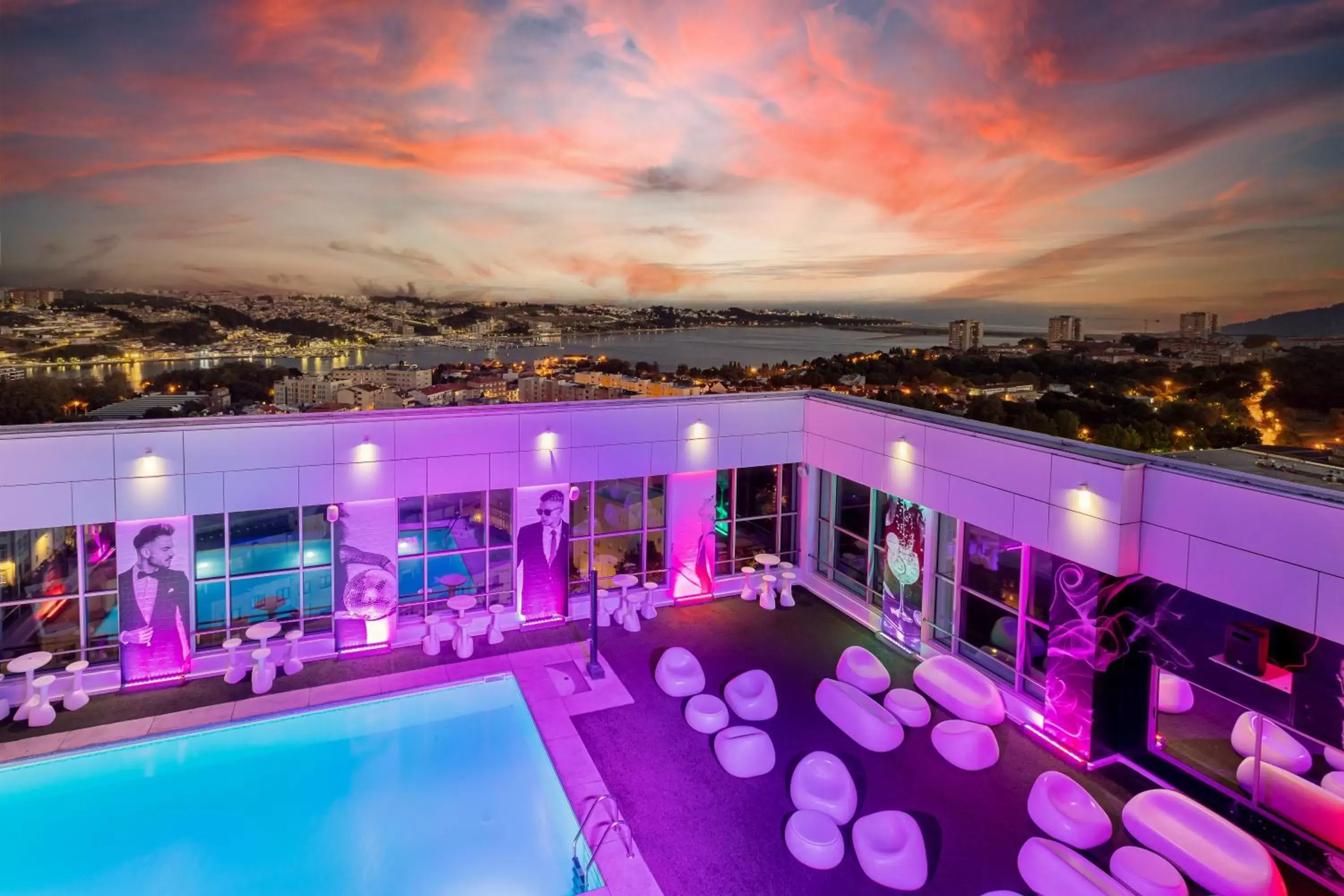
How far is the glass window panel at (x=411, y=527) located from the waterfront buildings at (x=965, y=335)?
35.7m

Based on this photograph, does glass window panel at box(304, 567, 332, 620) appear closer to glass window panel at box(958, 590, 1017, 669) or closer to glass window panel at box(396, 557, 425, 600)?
glass window panel at box(396, 557, 425, 600)

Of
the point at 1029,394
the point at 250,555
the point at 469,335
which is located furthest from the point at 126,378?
the point at 1029,394

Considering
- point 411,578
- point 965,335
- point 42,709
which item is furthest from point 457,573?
point 965,335

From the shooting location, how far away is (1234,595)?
6.95 m

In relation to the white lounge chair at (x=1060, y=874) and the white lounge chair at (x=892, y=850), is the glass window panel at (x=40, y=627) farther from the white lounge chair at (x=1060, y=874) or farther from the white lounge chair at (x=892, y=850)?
the white lounge chair at (x=1060, y=874)

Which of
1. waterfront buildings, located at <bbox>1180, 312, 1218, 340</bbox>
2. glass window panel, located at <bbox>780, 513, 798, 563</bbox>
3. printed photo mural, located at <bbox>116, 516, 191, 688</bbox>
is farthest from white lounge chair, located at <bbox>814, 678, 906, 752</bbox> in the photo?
waterfront buildings, located at <bbox>1180, 312, 1218, 340</bbox>

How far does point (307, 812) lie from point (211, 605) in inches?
148

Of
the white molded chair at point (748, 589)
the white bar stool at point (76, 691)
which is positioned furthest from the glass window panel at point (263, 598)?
the white molded chair at point (748, 589)

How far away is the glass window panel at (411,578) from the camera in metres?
11.4

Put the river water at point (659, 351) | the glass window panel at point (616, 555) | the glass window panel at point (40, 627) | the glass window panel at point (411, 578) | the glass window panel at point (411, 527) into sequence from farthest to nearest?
the river water at point (659, 351)
the glass window panel at point (616, 555)
the glass window panel at point (411, 578)
the glass window panel at point (411, 527)
the glass window panel at point (40, 627)

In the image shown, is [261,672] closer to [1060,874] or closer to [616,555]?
[616,555]

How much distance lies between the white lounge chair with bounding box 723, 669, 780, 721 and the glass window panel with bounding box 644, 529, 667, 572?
3.98 m

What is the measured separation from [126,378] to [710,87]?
80.0 ft

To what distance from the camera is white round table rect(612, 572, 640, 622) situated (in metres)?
12.2
